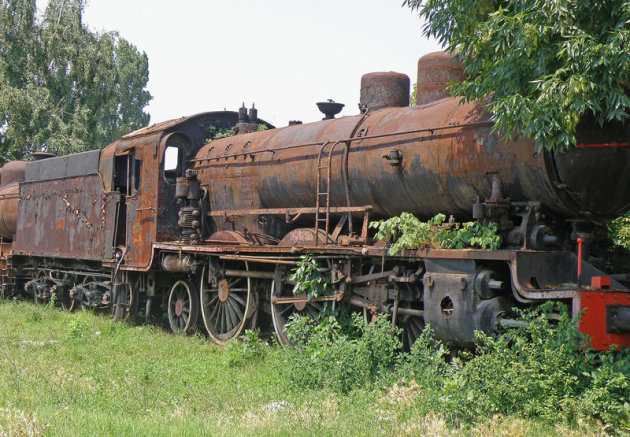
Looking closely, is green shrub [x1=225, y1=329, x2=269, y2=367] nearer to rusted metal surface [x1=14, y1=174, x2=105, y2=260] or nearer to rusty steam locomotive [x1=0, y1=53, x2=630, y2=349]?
rusty steam locomotive [x1=0, y1=53, x2=630, y2=349]

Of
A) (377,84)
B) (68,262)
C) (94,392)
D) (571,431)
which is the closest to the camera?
(571,431)

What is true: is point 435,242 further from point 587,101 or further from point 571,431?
point 571,431

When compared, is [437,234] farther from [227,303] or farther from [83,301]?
[83,301]

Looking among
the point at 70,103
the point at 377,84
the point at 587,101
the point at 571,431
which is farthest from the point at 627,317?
the point at 70,103

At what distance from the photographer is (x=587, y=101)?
18.9 feet

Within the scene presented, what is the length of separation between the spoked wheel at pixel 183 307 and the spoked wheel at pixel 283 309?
211cm

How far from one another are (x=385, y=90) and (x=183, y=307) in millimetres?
5066

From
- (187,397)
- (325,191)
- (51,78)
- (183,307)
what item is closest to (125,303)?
(183,307)

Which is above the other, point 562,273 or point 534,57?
point 534,57

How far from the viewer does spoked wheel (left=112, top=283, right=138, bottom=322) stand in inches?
479

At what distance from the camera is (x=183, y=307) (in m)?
11.4

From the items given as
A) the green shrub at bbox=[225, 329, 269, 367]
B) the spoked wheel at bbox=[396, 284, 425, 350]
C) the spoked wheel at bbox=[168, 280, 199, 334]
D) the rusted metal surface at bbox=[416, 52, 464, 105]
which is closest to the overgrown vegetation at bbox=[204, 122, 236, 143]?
the spoked wheel at bbox=[168, 280, 199, 334]

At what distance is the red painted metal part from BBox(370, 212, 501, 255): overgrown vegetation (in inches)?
43.1

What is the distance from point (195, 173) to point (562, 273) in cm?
664
